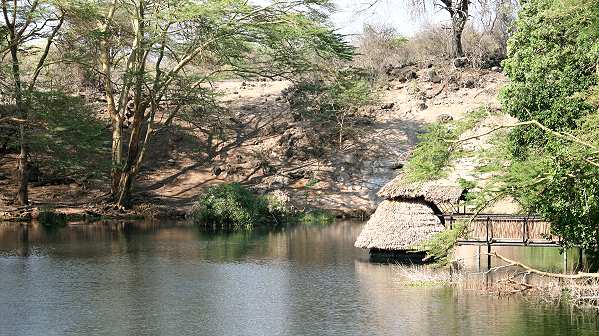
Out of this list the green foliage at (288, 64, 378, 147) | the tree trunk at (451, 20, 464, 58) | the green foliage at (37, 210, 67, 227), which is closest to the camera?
Result: the green foliage at (37, 210, 67, 227)

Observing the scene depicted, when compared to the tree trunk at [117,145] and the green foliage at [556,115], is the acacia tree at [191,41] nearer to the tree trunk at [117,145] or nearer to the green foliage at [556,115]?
the tree trunk at [117,145]

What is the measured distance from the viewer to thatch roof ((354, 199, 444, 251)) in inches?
740

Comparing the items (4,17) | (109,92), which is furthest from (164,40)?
(4,17)

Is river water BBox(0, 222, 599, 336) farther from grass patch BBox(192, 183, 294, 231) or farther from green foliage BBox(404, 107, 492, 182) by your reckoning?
grass patch BBox(192, 183, 294, 231)

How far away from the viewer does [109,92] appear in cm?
2945

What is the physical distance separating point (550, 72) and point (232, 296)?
662 centimetres

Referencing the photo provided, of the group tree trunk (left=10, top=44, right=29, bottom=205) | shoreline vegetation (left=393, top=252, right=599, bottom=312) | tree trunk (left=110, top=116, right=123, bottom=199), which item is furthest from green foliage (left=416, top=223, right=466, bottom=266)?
tree trunk (left=110, top=116, right=123, bottom=199)

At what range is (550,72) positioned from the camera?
1538 cm

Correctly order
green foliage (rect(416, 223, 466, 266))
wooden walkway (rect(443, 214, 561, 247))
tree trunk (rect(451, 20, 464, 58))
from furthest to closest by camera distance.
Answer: tree trunk (rect(451, 20, 464, 58)), wooden walkway (rect(443, 214, 561, 247)), green foliage (rect(416, 223, 466, 266))

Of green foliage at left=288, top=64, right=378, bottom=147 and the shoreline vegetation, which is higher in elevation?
green foliage at left=288, top=64, right=378, bottom=147

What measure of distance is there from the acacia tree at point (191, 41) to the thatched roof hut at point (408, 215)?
362 inches

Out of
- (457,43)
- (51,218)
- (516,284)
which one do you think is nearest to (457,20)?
(457,43)

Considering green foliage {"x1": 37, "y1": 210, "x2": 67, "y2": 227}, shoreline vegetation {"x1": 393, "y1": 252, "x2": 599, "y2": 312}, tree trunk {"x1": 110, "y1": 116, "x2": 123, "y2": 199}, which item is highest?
tree trunk {"x1": 110, "y1": 116, "x2": 123, "y2": 199}

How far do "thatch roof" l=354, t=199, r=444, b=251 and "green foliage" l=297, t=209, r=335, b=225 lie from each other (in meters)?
10.4
